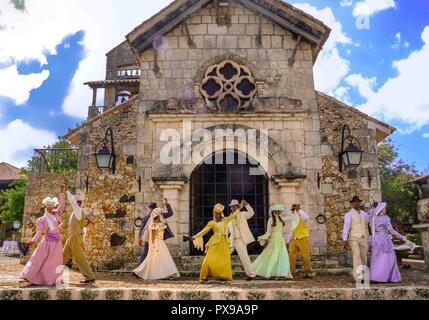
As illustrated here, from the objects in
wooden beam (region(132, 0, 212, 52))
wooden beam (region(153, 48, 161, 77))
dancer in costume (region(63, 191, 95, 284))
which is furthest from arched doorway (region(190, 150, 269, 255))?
wooden beam (region(132, 0, 212, 52))

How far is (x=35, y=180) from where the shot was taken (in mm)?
11945

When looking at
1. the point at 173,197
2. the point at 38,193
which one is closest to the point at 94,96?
the point at 38,193

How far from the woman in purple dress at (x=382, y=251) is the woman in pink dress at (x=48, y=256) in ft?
17.9

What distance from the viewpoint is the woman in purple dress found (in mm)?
7246

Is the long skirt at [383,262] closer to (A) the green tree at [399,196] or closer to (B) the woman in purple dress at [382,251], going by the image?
(B) the woman in purple dress at [382,251]

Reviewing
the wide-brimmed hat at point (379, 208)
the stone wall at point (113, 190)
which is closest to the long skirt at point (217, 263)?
the stone wall at point (113, 190)

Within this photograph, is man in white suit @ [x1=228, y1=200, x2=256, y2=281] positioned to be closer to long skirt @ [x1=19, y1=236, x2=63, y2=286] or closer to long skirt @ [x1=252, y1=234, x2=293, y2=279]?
long skirt @ [x1=252, y1=234, x2=293, y2=279]

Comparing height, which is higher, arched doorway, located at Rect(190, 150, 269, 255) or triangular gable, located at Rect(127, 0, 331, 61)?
triangular gable, located at Rect(127, 0, 331, 61)

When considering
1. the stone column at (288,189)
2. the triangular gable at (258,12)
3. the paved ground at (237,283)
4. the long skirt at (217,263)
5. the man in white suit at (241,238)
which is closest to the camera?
the paved ground at (237,283)

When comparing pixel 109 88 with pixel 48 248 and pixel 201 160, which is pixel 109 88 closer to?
pixel 201 160

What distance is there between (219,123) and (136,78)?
55.5 feet

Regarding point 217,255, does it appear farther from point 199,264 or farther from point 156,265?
point 199,264

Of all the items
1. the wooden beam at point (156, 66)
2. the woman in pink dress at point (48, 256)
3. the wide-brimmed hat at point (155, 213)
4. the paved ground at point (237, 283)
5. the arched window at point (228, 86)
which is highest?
the wooden beam at point (156, 66)

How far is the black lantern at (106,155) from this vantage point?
30.9 ft
